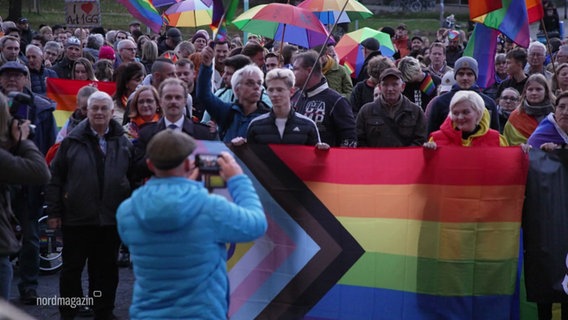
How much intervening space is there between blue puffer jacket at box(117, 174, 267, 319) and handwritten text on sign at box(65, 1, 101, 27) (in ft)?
31.4

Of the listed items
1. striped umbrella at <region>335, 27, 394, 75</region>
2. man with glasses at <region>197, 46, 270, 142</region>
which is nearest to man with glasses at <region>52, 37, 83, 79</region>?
striped umbrella at <region>335, 27, 394, 75</region>

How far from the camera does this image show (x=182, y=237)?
4.81m

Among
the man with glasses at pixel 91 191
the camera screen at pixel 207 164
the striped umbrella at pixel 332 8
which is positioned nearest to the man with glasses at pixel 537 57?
the striped umbrella at pixel 332 8

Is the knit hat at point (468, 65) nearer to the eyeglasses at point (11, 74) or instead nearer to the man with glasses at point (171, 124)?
the man with glasses at point (171, 124)

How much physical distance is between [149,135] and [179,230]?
305 cm

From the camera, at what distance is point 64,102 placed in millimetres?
11578

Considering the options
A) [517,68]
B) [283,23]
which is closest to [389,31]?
[517,68]

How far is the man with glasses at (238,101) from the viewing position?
26.4 ft

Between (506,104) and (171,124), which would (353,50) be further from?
(171,124)

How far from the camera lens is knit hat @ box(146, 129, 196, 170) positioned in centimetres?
476

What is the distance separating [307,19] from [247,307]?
4.97m

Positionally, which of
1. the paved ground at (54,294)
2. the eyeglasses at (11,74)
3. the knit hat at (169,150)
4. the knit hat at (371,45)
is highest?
the knit hat at (169,150)

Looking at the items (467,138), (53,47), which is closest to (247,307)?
(467,138)

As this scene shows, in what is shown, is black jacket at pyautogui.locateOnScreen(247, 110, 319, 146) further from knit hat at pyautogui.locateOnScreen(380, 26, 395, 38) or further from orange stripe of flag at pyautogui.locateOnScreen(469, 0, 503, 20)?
knit hat at pyautogui.locateOnScreen(380, 26, 395, 38)
